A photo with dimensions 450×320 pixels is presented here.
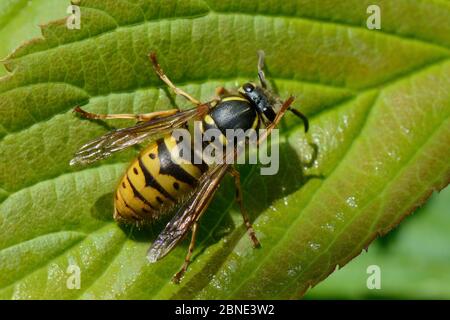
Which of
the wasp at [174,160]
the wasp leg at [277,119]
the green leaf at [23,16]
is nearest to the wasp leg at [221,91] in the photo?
the wasp at [174,160]

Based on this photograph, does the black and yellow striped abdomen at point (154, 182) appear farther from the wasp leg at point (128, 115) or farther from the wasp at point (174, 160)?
the wasp leg at point (128, 115)

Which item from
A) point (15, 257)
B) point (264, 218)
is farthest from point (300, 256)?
point (15, 257)

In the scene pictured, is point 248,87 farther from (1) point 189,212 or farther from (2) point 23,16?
(2) point 23,16

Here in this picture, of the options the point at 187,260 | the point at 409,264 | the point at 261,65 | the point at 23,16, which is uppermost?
the point at 23,16

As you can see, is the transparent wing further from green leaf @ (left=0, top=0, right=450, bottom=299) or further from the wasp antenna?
the wasp antenna

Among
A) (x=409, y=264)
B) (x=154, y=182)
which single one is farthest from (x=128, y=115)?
(x=409, y=264)

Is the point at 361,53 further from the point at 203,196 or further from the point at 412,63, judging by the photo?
the point at 203,196

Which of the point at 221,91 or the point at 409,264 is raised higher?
the point at 221,91
